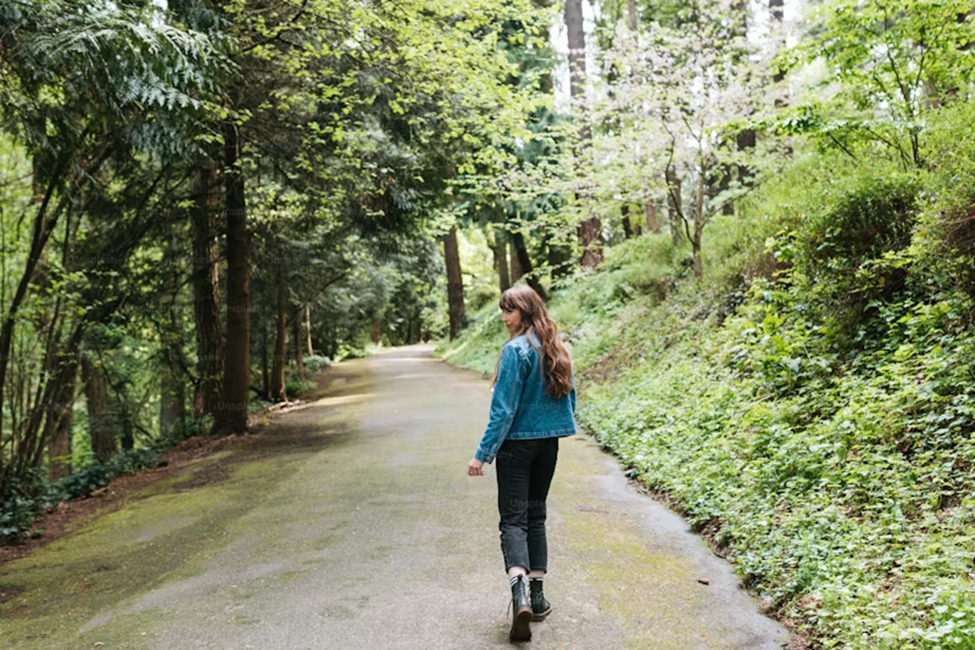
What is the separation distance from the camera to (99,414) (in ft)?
49.2

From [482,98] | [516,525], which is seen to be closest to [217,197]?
[482,98]

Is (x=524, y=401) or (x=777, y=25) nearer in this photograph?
(x=524, y=401)

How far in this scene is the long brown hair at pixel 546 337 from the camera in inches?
163

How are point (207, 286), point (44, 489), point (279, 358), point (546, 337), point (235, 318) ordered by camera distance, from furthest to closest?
1. point (279, 358)
2. point (207, 286)
3. point (235, 318)
4. point (44, 489)
5. point (546, 337)

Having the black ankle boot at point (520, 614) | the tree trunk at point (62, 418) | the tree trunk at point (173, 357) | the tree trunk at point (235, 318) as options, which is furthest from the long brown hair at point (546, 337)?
the tree trunk at point (173, 357)

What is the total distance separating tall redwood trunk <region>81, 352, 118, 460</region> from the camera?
576 inches

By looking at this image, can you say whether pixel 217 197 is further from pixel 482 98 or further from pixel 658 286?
pixel 658 286

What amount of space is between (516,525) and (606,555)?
4.64 ft

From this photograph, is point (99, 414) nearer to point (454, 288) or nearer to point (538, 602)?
point (538, 602)

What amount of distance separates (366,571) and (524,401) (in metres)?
1.85

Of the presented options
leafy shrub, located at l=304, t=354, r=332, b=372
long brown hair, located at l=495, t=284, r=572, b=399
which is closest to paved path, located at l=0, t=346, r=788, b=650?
long brown hair, located at l=495, t=284, r=572, b=399

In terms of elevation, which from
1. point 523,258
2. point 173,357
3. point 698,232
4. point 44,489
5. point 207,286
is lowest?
point 44,489

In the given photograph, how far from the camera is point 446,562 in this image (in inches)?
198

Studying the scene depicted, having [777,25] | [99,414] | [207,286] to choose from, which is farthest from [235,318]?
[777,25]
